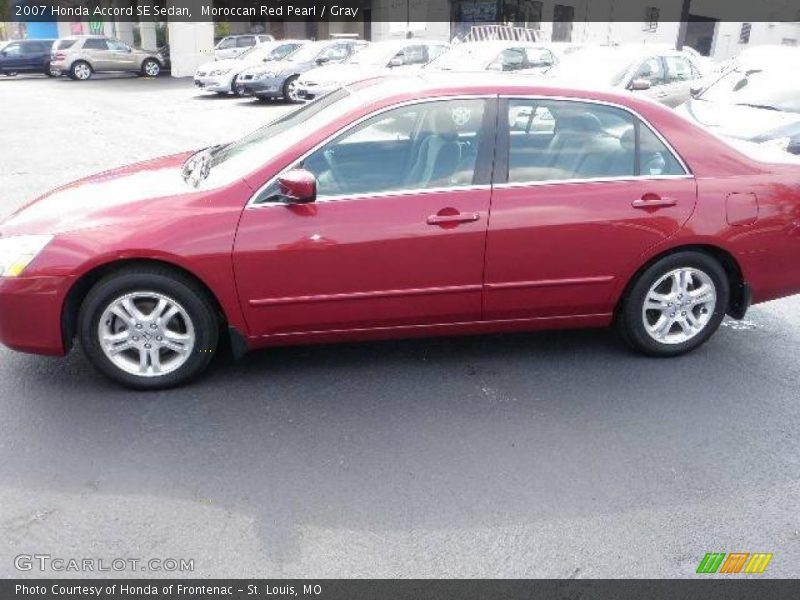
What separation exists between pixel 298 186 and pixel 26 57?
2674 centimetres

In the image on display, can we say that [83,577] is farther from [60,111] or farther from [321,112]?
[60,111]

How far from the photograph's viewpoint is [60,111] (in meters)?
15.9

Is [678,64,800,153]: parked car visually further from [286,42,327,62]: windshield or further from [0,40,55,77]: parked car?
[0,40,55,77]: parked car

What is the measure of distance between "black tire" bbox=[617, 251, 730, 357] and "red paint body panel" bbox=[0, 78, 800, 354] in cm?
10

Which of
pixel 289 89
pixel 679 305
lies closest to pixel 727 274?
pixel 679 305

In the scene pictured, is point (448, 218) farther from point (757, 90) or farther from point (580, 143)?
point (757, 90)

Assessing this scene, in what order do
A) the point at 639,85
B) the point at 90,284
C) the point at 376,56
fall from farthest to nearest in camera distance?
the point at 376,56
the point at 639,85
the point at 90,284

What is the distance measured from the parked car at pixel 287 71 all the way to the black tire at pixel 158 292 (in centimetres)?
1323

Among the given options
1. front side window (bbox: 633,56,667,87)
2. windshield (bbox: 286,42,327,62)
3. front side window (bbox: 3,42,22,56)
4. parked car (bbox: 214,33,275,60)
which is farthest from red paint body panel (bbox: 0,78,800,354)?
front side window (bbox: 3,42,22,56)

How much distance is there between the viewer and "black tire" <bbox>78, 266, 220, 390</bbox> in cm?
353

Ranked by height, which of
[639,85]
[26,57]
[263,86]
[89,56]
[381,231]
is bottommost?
[263,86]

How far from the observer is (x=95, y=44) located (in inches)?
966

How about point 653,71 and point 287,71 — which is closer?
point 653,71
